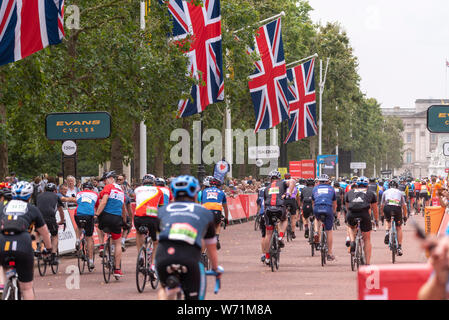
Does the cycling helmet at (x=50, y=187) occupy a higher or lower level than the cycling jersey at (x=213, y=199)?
higher

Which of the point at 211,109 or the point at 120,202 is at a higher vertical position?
the point at 211,109

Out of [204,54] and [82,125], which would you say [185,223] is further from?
[204,54]

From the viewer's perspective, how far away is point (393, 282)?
22.9 feet

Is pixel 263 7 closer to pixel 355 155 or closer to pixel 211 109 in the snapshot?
pixel 211 109

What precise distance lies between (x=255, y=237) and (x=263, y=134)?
37.2m

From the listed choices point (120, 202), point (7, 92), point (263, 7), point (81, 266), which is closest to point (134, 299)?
point (120, 202)

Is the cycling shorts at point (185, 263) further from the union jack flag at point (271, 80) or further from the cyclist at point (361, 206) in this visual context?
the union jack flag at point (271, 80)

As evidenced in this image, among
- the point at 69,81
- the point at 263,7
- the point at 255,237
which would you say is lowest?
the point at 255,237

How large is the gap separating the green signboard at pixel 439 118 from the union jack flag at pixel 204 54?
10.9 meters

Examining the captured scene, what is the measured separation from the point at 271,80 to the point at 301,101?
329 inches

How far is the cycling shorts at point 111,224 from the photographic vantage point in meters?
15.7

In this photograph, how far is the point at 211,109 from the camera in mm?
44812

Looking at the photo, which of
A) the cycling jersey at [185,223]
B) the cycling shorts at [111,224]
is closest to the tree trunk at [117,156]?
the cycling shorts at [111,224]

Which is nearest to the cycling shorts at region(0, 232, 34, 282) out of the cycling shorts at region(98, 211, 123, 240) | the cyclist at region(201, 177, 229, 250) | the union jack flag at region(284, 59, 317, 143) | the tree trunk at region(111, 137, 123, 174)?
the cycling shorts at region(98, 211, 123, 240)
